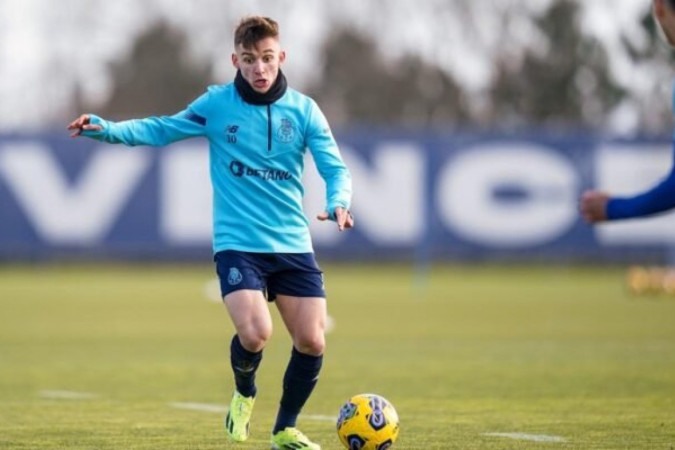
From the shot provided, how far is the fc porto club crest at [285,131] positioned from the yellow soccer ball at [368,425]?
1.58m

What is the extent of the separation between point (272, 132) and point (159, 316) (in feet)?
48.9

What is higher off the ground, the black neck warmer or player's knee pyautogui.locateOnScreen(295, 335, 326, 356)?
the black neck warmer

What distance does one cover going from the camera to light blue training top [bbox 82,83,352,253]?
380 inches

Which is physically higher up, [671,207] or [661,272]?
[671,207]

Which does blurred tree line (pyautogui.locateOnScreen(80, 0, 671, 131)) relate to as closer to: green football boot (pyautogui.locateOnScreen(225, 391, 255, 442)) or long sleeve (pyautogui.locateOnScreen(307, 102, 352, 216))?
long sleeve (pyautogui.locateOnScreen(307, 102, 352, 216))

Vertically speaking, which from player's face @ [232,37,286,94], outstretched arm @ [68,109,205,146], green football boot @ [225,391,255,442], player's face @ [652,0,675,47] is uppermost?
player's face @ [652,0,675,47]

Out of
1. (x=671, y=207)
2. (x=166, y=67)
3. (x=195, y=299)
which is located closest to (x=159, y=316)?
(x=195, y=299)

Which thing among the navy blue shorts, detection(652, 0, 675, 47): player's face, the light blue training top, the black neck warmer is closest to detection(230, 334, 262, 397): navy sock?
the navy blue shorts

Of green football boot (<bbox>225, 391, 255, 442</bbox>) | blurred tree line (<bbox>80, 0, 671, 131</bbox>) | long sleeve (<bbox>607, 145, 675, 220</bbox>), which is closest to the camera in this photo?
long sleeve (<bbox>607, 145, 675, 220</bbox>)

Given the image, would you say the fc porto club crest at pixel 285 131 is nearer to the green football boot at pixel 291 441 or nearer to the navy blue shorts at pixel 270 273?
the navy blue shorts at pixel 270 273

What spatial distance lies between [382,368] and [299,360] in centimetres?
601

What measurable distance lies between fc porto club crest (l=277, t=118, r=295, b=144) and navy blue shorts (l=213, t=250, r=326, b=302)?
26.4 inches

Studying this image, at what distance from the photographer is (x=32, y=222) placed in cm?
3709

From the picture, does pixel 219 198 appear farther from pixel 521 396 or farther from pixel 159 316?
pixel 159 316
